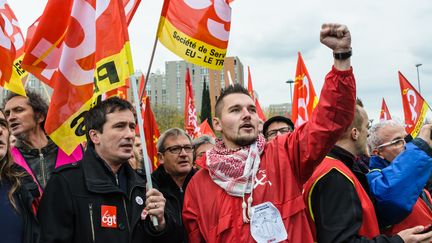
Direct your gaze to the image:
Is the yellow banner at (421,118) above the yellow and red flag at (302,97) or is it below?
below

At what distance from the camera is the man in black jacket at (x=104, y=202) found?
314cm

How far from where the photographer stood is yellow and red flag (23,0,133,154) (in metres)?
3.56

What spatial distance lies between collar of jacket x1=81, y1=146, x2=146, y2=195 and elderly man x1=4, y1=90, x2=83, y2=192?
94 cm

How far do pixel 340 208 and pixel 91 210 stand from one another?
5.34ft

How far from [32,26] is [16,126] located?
212 cm

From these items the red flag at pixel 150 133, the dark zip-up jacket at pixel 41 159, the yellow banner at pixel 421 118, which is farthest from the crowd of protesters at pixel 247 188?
the yellow banner at pixel 421 118

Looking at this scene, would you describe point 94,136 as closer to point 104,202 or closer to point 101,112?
point 101,112

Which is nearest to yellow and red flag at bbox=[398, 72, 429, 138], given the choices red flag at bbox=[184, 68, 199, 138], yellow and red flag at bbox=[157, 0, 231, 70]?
red flag at bbox=[184, 68, 199, 138]

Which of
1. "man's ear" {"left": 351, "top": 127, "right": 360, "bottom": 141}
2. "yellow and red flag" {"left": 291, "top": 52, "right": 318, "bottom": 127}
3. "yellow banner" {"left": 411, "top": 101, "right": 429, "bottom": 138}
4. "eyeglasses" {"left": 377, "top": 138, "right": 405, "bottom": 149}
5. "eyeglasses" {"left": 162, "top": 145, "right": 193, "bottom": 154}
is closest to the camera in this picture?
"man's ear" {"left": 351, "top": 127, "right": 360, "bottom": 141}

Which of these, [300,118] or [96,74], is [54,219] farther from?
[300,118]

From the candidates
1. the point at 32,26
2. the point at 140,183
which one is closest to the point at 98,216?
the point at 140,183

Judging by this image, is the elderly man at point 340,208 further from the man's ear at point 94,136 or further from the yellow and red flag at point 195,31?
the yellow and red flag at point 195,31

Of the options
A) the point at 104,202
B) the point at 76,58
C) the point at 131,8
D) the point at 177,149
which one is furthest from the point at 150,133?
the point at 104,202

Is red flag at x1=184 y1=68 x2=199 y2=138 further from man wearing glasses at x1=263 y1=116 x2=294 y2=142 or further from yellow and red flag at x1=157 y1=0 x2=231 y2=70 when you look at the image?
yellow and red flag at x1=157 y1=0 x2=231 y2=70
